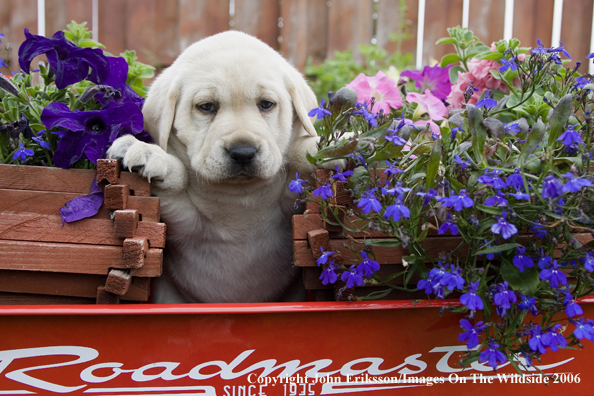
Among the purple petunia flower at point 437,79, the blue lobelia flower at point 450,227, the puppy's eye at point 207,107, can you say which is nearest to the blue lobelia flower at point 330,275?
the blue lobelia flower at point 450,227

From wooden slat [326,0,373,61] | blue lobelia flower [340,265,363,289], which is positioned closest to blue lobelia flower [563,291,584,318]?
blue lobelia flower [340,265,363,289]

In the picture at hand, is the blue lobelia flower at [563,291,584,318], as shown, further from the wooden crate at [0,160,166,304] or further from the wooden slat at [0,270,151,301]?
the wooden slat at [0,270,151,301]

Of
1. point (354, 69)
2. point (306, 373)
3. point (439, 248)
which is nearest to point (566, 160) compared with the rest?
→ point (439, 248)

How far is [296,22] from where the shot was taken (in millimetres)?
5555

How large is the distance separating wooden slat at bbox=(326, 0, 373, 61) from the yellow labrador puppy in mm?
3856

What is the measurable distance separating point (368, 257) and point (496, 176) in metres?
0.45

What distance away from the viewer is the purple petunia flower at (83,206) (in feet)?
4.94

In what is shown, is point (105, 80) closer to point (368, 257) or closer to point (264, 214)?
point (264, 214)

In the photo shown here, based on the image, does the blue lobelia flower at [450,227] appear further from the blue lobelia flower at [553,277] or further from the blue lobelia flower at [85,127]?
the blue lobelia flower at [85,127]

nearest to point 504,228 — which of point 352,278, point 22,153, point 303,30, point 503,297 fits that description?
point 503,297

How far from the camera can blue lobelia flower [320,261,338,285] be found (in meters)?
1.42

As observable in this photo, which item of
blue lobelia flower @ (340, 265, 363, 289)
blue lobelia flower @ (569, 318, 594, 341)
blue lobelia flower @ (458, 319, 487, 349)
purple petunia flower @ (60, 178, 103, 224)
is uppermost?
purple petunia flower @ (60, 178, 103, 224)

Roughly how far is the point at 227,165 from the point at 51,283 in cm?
65

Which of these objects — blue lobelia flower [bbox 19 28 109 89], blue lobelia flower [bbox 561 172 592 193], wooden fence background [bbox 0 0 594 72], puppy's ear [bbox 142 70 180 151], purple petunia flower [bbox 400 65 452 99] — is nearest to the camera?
blue lobelia flower [bbox 561 172 592 193]
